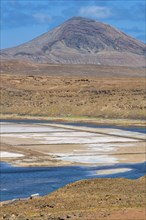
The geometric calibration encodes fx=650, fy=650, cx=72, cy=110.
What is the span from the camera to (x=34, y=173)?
39.9 m

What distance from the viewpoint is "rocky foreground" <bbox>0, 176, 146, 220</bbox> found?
22.6 meters

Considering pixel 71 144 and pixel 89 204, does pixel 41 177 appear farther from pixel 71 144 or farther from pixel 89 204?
pixel 71 144

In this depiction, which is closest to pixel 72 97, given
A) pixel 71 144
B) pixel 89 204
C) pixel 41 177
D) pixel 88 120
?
pixel 88 120

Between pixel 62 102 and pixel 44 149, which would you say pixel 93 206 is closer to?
pixel 44 149

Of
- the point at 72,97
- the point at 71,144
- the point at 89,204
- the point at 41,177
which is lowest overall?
the point at 41,177

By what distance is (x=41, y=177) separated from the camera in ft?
125

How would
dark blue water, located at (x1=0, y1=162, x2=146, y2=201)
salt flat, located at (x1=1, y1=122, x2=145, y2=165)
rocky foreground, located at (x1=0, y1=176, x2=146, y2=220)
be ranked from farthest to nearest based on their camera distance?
salt flat, located at (x1=1, y1=122, x2=145, y2=165) → dark blue water, located at (x1=0, y1=162, x2=146, y2=201) → rocky foreground, located at (x1=0, y1=176, x2=146, y2=220)

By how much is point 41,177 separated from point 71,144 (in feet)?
60.1

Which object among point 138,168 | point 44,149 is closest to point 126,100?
point 44,149

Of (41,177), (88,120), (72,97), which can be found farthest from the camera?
(72,97)

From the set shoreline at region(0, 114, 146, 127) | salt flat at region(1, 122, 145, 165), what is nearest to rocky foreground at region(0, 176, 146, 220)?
salt flat at region(1, 122, 145, 165)

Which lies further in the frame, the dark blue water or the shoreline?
the shoreline

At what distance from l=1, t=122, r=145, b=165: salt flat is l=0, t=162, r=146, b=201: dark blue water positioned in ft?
8.48

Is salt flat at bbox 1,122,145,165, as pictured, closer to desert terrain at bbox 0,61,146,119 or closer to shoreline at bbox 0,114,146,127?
shoreline at bbox 0,114,146,127
